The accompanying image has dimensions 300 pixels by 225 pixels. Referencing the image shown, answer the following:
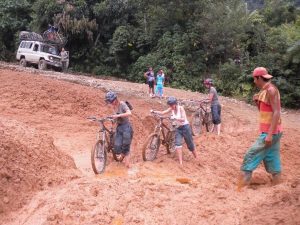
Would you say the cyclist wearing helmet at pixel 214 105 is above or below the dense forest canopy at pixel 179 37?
below

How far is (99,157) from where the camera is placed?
9.17m

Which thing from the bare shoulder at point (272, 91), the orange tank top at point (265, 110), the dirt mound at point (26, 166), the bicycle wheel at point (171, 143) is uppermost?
the bare shoulder at point (272, 91)

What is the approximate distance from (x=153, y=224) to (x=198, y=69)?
2124 cm

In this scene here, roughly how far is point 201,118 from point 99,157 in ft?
16.7

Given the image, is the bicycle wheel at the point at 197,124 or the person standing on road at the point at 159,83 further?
the person standing on road at the point at 159,83

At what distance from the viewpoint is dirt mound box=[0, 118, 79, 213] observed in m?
7.53

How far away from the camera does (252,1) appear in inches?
1527

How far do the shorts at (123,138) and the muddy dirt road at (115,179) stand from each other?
0.37 m

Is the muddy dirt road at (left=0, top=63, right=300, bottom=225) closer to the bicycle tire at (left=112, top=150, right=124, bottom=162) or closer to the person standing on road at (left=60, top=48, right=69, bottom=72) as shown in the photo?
the bicycle tire at (left=112, top=150, right=124, bottom=162)

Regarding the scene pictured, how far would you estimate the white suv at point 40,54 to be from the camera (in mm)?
27109

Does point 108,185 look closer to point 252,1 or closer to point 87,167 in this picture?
point 87,167

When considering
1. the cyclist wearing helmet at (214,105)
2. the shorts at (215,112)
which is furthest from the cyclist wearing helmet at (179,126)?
the shorts at (215,112)

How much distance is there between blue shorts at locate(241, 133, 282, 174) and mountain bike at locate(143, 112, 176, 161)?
322 cm

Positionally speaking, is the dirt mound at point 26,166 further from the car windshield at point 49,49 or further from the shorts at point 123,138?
the car windshield at point 49,49
